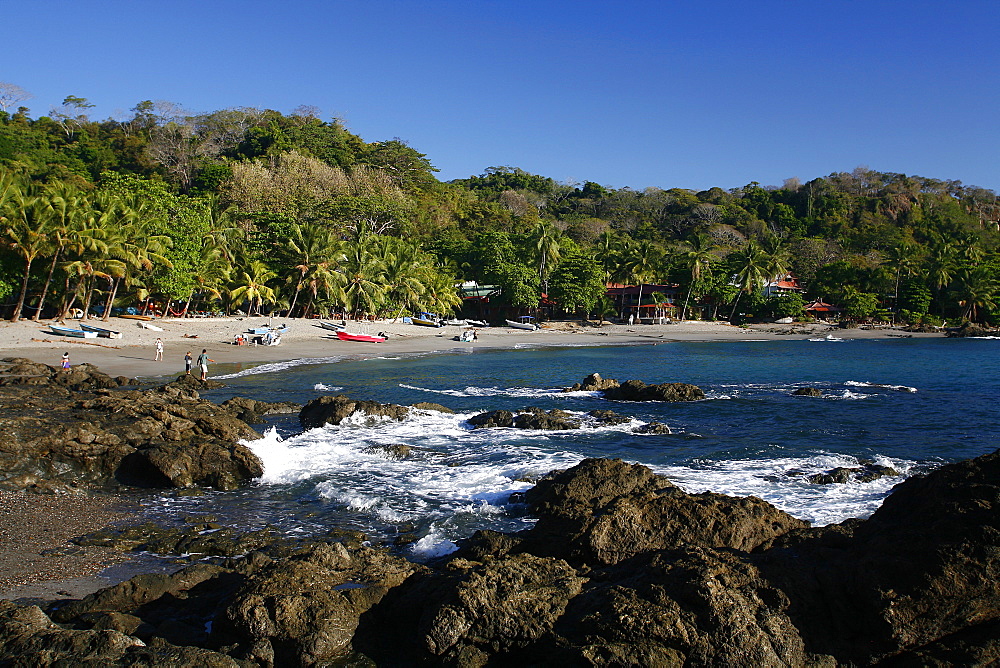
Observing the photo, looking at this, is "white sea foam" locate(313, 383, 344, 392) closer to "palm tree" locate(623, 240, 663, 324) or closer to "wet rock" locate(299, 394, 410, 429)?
"wet rock" locate(299, 394, 410, 429)

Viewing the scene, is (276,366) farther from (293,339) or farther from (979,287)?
(979,287)

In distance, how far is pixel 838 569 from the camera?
6.26m

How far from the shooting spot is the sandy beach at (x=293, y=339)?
33.8 m

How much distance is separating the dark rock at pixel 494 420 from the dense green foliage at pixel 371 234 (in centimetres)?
2877

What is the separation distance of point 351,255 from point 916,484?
182 ft

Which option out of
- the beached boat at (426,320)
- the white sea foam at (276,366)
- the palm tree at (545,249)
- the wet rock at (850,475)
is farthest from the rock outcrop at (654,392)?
the palm tree at (545,249)

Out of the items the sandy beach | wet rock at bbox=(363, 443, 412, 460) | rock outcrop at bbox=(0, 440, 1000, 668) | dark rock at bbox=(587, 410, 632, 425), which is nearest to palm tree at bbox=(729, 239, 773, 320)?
the sandy beach

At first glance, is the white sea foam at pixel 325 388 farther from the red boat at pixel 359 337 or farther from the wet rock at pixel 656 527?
the wet rock at pixel 656 527

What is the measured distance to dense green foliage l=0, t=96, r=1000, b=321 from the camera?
42531 mm

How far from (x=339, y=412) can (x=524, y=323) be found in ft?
166

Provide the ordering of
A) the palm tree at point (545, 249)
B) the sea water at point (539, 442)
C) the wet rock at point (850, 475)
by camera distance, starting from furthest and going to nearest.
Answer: the palm tree at point (545, 249) → the wet rock at point (850, 475) → the sea water at point (539, 442)

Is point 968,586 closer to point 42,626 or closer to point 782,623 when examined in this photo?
point 782,623

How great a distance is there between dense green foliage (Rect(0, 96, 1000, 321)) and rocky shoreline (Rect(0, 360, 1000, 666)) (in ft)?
123

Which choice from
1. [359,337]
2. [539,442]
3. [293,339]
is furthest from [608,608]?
[359,337]
